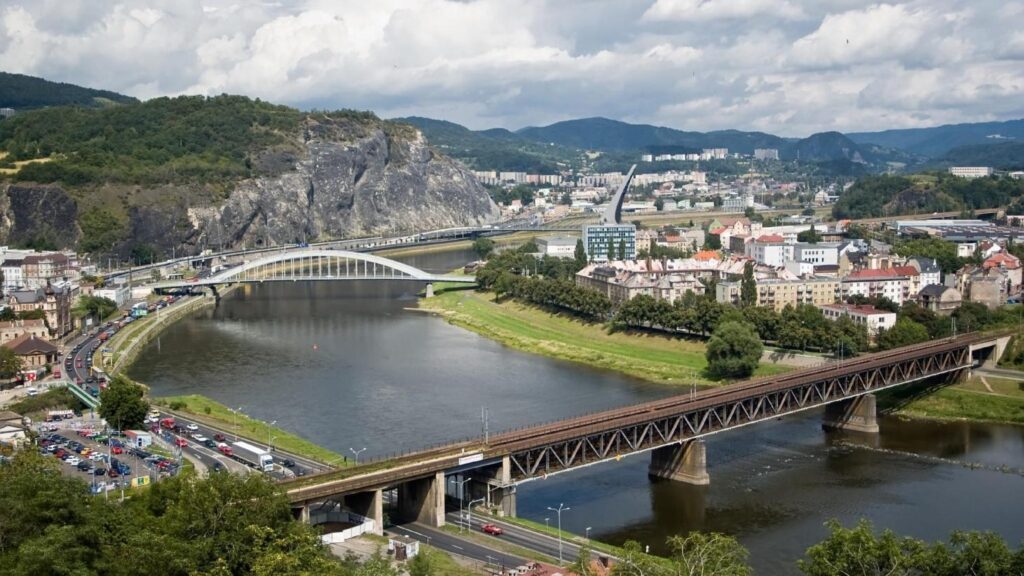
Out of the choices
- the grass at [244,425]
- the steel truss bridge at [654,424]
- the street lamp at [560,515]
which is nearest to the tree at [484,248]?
the grass at [244,425]

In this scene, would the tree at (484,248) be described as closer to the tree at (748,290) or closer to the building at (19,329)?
the tree at (748,290)

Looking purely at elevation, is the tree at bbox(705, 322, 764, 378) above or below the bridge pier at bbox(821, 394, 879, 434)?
above

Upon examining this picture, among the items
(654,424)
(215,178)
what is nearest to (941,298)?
(654,424)

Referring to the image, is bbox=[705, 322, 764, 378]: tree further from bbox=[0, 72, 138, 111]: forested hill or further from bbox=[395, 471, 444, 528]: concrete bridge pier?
bbox=[0, 72, 138, 111]: forested hill

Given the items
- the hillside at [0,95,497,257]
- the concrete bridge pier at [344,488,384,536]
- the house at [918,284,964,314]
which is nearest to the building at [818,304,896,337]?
the house at [918,284,964,314]

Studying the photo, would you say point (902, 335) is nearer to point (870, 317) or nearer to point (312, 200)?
point (870, 317)

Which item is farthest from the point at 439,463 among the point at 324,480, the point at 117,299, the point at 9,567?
the point at 117,299
